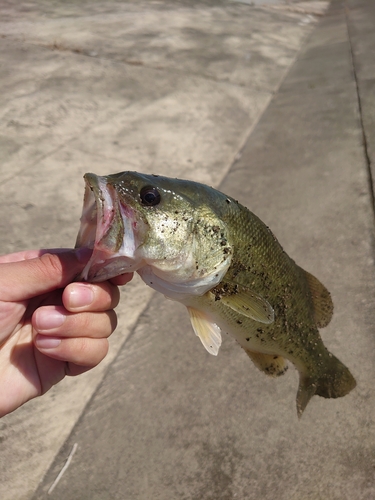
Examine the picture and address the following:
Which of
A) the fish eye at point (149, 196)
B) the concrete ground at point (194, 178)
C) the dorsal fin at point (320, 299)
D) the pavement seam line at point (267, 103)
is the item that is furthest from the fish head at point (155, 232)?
the pavement seam line at point (267, 103)

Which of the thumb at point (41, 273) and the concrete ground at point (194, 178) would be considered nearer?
the thumb at point (41, 273)

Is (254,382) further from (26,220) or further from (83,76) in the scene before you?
(83,76)

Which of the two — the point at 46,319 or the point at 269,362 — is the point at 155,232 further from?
the point at 269,362

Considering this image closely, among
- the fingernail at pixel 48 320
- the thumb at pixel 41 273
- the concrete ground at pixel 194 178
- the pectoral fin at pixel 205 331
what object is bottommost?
the concrete ground at pixel 194 178

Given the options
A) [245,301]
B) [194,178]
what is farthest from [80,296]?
[194,178]

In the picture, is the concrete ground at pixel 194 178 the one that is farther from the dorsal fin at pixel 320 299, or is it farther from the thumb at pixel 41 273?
the thumb at pixel 41 273

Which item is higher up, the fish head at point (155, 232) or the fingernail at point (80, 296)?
the fish head at point (155, 232)

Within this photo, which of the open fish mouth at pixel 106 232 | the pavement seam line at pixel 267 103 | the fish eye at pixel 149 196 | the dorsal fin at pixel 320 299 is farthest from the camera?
the pavement seam line at pixel 267 103
